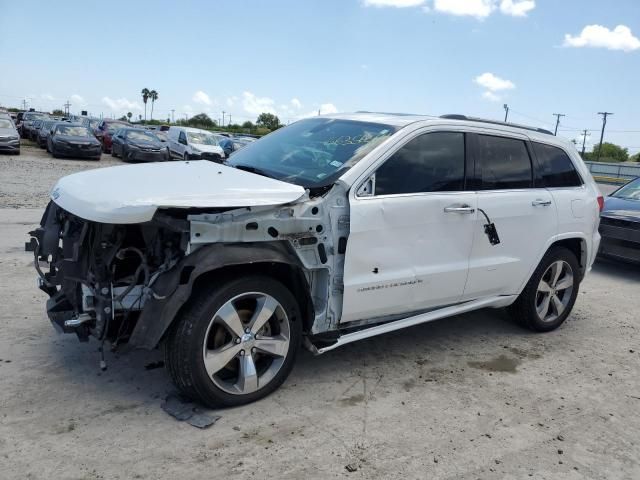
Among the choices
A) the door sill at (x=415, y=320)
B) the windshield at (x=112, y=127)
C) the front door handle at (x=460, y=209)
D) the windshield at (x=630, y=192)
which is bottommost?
the door sill at (x=415, y=320)

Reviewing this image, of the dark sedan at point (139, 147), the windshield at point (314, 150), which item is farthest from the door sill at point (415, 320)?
the dark sedan at point (139, 147)

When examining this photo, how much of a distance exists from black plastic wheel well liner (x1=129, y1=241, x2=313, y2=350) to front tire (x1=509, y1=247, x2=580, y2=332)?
8.75 ft

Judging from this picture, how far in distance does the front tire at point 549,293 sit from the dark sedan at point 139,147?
1955 centimetres

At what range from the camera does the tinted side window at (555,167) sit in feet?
16.3

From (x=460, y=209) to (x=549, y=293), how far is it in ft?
5.46

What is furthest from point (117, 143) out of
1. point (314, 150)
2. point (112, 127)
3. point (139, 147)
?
point (314, 150)

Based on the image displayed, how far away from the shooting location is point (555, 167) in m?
5.08

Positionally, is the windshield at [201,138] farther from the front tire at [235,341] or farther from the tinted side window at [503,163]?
the front tire at [235,341]

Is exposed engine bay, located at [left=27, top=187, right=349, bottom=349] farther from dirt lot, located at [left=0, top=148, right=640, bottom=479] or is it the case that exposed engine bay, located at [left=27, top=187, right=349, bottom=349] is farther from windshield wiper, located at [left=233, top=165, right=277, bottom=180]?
windshield wiper, located at [left=233, top=165, right=277, bottom=180]

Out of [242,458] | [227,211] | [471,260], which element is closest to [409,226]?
[471,260]

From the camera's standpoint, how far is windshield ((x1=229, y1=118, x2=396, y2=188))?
3.77 m

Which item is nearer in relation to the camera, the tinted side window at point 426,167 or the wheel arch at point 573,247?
the tinted side window at point 426,167

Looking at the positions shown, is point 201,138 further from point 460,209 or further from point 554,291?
point 460,209

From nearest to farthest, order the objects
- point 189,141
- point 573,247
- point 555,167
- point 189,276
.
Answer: point 189,276
point 555,167
point 573,247
point 189,141
